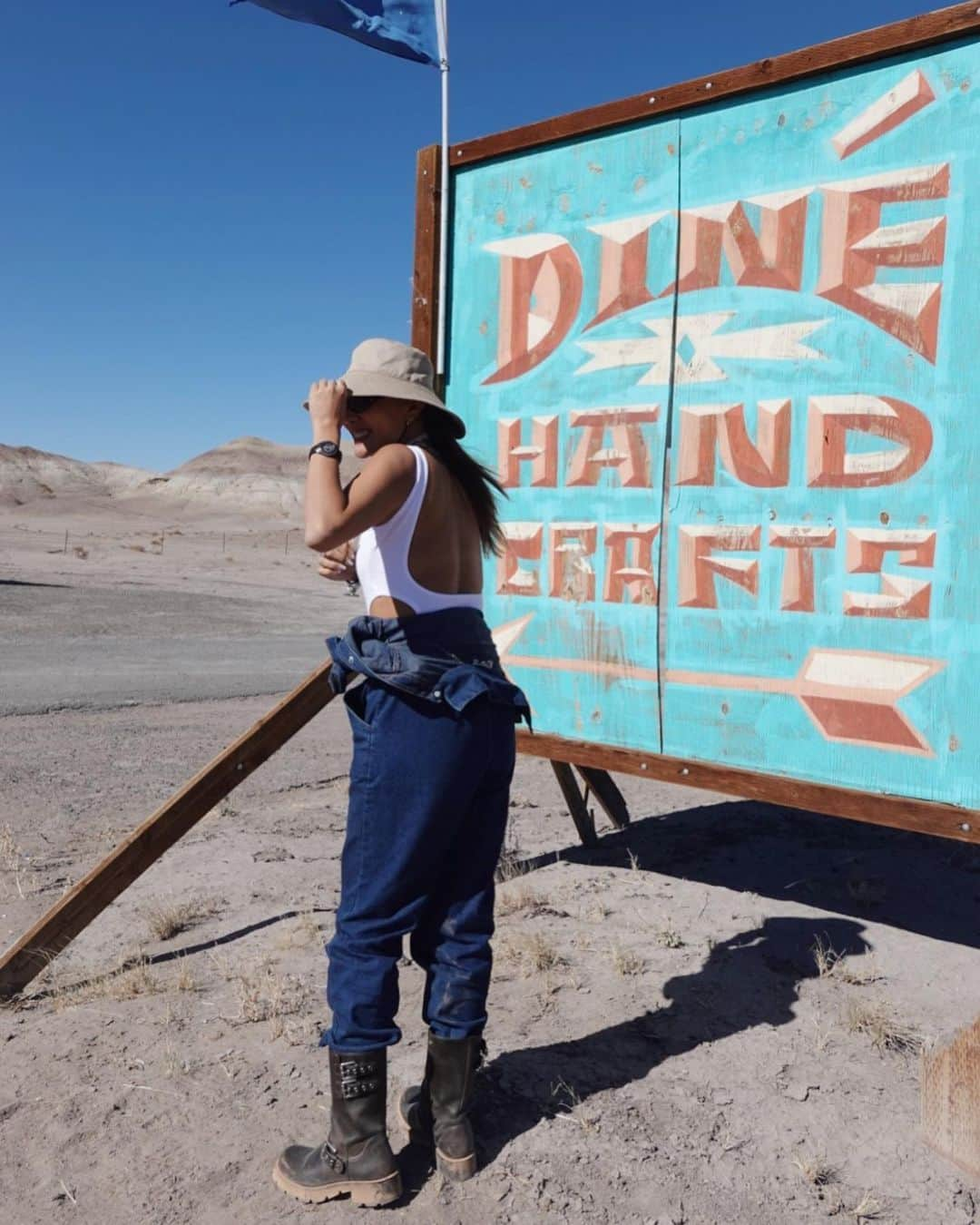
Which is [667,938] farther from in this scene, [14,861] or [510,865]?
[14,861]

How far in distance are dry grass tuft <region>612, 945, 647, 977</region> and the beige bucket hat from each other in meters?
2.16

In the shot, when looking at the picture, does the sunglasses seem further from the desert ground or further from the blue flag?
the blue flag

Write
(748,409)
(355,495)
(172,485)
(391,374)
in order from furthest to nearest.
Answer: (172,485), (748,409), (391,374), (355,495)

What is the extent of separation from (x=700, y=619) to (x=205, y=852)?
280cm

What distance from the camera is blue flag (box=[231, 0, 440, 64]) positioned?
491 centimetres

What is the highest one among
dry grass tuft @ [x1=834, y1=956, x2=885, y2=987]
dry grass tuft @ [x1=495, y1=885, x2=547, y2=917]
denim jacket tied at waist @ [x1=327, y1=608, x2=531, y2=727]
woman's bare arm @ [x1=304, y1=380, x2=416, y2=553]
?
woman's bare arm @ [x1=304, y1=380, x2=416, y2=553]

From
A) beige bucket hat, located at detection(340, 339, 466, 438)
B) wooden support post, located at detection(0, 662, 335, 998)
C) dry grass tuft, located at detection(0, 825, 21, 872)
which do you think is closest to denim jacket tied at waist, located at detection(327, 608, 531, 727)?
beige bucket hat, located at detection(340, 339, 466, 438)

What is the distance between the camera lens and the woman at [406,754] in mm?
2615

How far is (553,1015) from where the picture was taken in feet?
12.1

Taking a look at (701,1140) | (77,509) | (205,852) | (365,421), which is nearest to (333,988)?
(701,1140)

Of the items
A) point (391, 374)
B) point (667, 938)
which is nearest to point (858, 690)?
point (667, 938)

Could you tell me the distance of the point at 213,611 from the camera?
1741 centimetres

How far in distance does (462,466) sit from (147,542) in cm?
3830

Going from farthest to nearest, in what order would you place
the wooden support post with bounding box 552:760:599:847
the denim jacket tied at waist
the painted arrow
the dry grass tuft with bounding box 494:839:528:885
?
the wooden support post with bounding box 552:760:599:847 < the dry grass tuft with bounding box 494:839:528:885 < the painted arrow < the denim jacket tied at waist
